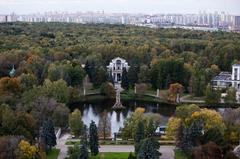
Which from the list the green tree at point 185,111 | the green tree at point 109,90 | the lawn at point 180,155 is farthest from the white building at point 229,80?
the lawn at point 180,155

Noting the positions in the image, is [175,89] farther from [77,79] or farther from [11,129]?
[11,129]

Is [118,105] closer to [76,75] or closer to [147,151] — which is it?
[76,75]

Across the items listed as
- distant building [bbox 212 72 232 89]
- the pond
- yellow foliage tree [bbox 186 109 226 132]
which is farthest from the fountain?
yellow foliage tree [bbox 186 109 226 132]

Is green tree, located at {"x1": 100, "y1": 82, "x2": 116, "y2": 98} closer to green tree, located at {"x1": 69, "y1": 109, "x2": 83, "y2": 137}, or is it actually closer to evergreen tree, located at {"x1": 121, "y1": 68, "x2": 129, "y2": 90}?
evergreen tree, located at {"x1": 121, "y1": 68, "x2": 129, "y2": 90}

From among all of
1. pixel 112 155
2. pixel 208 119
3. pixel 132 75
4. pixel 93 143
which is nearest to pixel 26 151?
pixel 93 143

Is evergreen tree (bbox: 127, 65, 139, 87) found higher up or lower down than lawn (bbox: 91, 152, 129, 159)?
higher up

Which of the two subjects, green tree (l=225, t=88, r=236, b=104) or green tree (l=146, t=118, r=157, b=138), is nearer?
green tree (l=146, t=118, r=157, b=138)

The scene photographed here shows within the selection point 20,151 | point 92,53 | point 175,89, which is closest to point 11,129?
point 20,151
